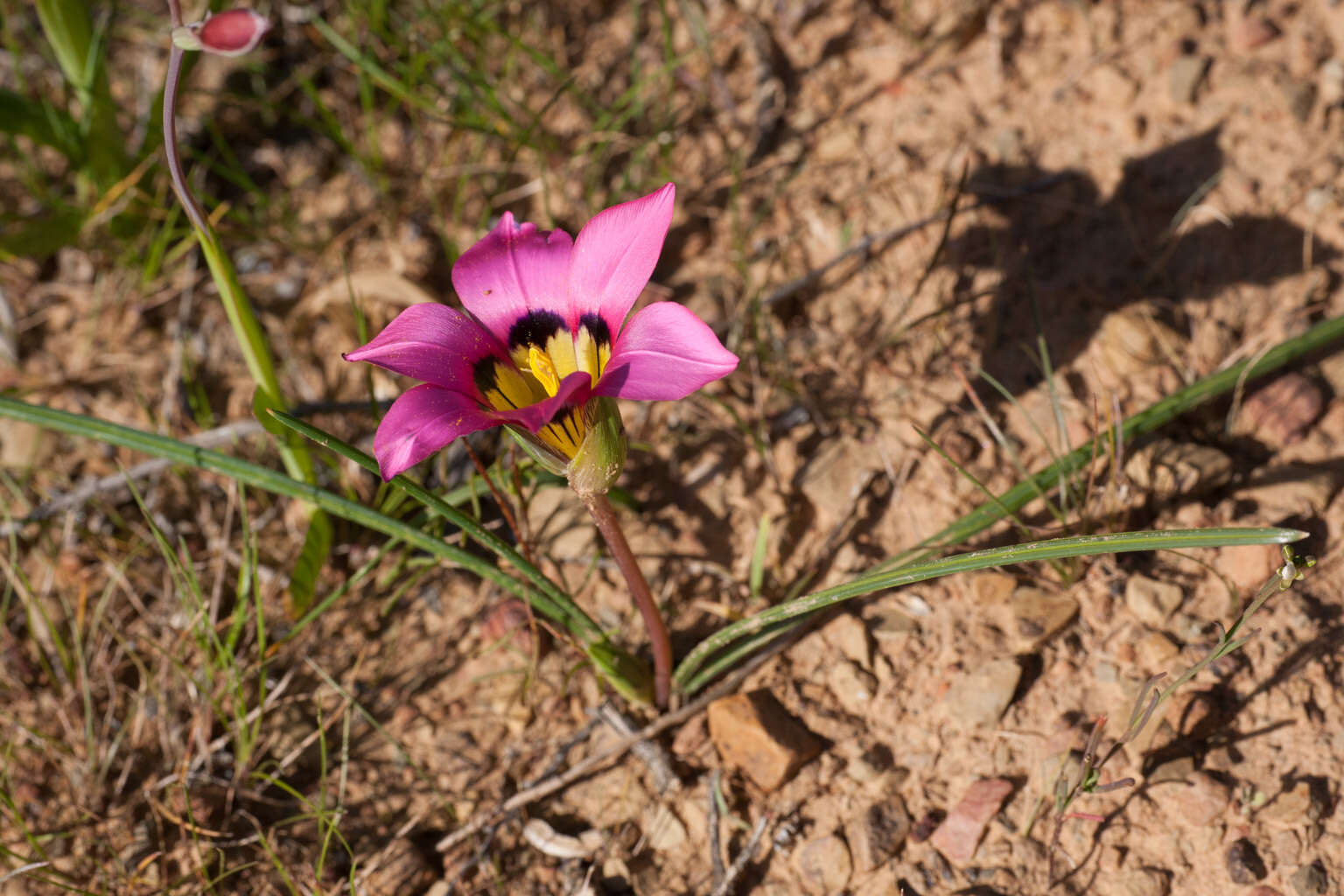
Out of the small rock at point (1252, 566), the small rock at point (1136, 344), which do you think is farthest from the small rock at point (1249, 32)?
the small rock at point (1252, 566)

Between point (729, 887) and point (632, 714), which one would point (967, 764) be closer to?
point (729, 887)

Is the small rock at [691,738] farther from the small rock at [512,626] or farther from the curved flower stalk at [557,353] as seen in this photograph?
the small rock at [512,626]

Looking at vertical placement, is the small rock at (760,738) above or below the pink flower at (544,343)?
Answer: below

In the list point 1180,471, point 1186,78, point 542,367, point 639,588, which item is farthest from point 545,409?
point 1186,78

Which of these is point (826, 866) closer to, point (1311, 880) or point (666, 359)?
point (1311, 880)

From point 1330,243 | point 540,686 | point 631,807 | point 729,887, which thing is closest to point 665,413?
point 540,686

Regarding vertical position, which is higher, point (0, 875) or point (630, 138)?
point (630, 138)

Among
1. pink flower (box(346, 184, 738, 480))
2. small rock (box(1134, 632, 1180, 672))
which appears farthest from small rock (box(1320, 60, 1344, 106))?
pink flower (box(346, 184, 738, 480))
